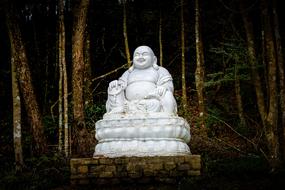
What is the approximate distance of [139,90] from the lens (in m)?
8.80

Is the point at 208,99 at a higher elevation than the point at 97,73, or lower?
lower

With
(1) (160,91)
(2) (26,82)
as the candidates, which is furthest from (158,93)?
(2) (26,82)

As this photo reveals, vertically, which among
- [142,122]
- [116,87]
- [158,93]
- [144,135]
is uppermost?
[116,87]

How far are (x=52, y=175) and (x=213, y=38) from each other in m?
9.88

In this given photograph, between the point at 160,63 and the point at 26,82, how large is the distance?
5.22 meters

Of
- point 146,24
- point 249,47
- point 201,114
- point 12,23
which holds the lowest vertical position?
point 201,114

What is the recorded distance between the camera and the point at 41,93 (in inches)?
644

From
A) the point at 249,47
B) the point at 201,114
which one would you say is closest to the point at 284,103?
the point at 249,47

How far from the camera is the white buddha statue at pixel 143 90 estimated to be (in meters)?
8.61

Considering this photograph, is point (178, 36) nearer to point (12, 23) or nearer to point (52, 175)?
point (12, 23)

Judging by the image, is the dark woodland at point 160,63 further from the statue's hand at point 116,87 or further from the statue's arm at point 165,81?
the statue's hand at point 116,87

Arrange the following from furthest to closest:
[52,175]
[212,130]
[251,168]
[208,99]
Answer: [208,99]
[212,130]
[52,175]
[251,168]

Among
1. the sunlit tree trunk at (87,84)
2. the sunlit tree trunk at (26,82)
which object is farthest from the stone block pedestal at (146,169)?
the sunlit tree trunk at (87,84)

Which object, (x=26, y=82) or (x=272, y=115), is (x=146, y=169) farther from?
(x=26, y=82)
